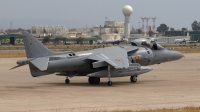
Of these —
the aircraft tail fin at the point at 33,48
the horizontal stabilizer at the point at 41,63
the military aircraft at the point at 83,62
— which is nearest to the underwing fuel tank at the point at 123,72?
the military aircraft at the point at 83,62

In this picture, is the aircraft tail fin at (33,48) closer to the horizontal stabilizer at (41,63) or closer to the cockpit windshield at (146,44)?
the horizontal stabilizer at (41,63)

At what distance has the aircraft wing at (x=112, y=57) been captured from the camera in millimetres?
26641

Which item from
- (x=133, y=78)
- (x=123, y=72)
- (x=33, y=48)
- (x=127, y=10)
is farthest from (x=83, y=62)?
(x=127, y=10)

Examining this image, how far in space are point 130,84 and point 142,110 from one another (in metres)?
11.4

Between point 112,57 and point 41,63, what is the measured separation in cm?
443

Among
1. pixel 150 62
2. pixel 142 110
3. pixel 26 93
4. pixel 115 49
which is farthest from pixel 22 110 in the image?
pixel 150 62

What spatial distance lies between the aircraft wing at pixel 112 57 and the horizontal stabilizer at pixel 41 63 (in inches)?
119

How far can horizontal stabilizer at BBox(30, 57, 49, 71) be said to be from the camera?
2522 cm

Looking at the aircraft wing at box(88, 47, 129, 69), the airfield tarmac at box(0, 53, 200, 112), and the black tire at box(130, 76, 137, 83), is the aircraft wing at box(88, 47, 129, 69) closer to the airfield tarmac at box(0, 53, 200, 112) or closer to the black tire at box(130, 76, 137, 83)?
the airfield tarmac at box(0, 53, 200, 112)

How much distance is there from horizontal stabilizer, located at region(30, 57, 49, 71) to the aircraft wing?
3016mm

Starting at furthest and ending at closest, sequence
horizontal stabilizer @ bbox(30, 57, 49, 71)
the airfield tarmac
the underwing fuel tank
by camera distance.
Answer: the underwing fuel tank → horizontal stabilizer @ bbox(30, 57, 49, 71) → the airfield tarmac

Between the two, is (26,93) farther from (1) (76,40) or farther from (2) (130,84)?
(1) (76,40)

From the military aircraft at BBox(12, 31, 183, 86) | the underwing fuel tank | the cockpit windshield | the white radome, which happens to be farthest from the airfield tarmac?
the white radome

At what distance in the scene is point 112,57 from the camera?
90.3ft
